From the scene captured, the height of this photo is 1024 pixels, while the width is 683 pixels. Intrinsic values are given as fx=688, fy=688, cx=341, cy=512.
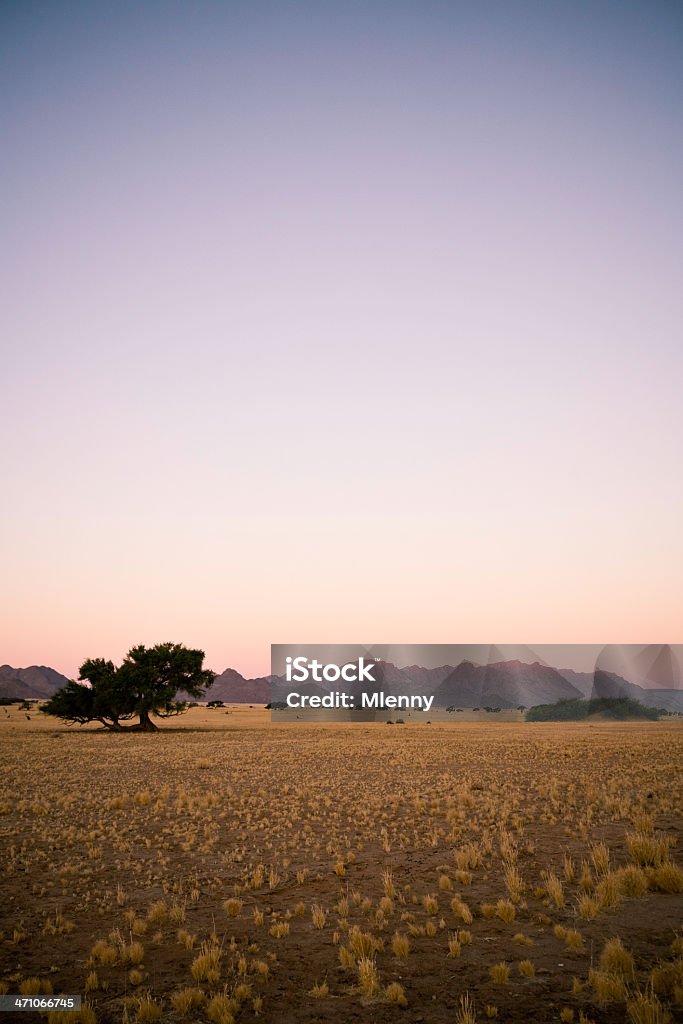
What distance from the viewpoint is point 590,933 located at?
10.3 metres

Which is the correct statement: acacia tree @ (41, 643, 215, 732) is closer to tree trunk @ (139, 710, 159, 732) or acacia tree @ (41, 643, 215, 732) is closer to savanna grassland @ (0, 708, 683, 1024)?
tree trunk @ (139, 710, 159, 732)

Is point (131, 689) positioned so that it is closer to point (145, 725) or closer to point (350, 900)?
point (145, 725)

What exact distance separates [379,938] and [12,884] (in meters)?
8.00

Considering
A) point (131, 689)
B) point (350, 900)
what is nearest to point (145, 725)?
point (131, 689)

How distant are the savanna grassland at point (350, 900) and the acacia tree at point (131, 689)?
3927cm

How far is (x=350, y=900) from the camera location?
12547 millimetres

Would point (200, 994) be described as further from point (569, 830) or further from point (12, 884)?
point (569, 830)

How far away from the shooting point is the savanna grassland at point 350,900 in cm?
856

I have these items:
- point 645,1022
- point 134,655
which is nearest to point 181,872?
point 645,1022

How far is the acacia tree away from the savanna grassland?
3927 centimetres

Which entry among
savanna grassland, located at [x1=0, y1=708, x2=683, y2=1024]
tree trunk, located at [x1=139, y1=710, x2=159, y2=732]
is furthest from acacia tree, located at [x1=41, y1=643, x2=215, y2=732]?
savanna grassland, located at [x1=0, y1=708, x2=683, y2=1024]

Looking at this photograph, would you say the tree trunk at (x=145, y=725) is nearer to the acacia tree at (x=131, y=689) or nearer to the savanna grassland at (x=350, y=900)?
the acacia tree at (x=131, y=689)

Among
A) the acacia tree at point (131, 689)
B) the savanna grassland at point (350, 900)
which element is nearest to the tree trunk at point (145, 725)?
the acacia tree at point (131, 689)

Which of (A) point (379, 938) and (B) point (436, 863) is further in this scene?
(B) point (436, 863)
